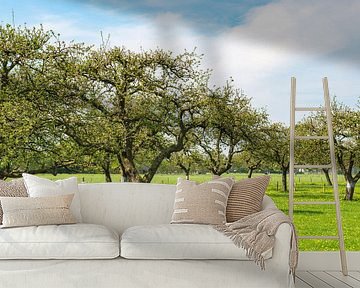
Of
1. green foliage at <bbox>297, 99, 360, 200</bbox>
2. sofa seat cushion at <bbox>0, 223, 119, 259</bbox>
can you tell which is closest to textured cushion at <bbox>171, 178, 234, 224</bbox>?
sofa seat cushion at <bbox>0, 223, 119, 259</bbox>

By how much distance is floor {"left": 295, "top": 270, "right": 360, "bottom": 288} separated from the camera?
495cm

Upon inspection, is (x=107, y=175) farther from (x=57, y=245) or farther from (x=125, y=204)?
(x=57, y=245)

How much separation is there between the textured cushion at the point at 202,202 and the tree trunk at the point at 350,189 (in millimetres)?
3679

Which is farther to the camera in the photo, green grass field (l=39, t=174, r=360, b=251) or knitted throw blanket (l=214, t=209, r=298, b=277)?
green grass field (l=39, t=174, r=360, b=251)

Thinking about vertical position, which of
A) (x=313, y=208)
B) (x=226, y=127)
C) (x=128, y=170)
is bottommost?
(x=313, y=208)

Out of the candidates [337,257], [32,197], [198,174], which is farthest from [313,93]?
[32,197]

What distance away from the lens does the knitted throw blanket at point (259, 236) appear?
3.96 metres

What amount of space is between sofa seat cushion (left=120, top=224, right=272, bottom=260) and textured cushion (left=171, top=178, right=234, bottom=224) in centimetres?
44

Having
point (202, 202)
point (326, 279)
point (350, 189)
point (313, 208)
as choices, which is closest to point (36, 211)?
point (202, 202)

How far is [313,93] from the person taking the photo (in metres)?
7.15

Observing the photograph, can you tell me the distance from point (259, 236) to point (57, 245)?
1290 millimetres

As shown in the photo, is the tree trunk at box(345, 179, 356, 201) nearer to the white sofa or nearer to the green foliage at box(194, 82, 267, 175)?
the green foliage at box(194, 82, 267, 175)

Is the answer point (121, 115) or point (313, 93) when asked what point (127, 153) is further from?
point (313, 93)

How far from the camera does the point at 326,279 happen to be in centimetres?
523
